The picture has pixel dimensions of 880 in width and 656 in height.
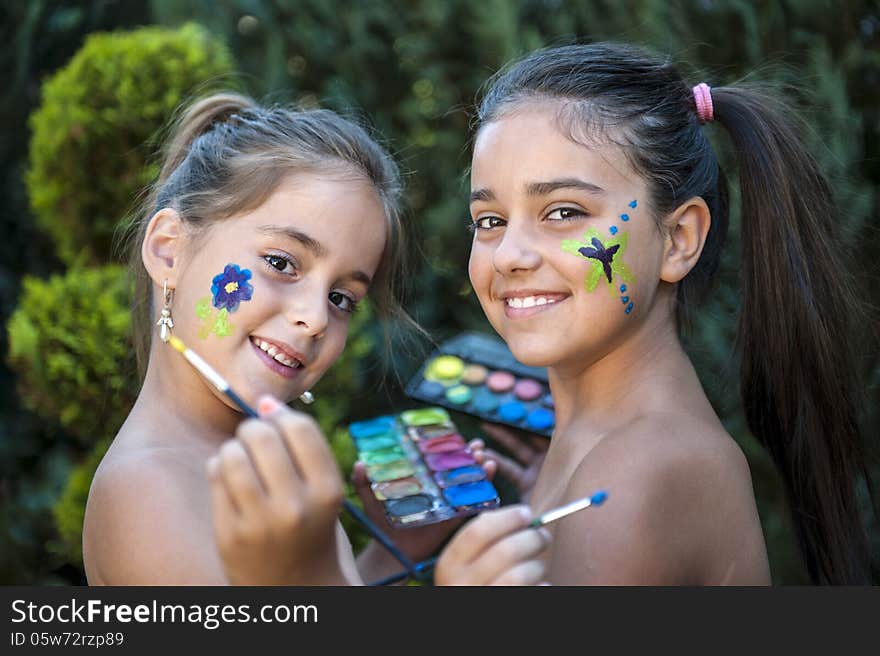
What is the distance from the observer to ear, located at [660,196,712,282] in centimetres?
169

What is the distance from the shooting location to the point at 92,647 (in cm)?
135

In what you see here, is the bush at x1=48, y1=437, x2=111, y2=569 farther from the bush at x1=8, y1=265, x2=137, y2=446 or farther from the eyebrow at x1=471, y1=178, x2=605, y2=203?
the eyebrow at x1=471, y1=178, x2=605, y2=203

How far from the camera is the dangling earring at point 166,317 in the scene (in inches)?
66.6

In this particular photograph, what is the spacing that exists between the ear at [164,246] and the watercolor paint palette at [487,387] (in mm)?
783

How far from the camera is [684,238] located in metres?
1.71

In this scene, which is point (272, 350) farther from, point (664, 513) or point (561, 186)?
point (664, 513)

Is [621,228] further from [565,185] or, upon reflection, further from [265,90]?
[265,90]

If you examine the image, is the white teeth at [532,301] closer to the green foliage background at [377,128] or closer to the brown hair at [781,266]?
the brown hair at [781,266]

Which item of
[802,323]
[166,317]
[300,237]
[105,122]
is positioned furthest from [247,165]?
[105,122]

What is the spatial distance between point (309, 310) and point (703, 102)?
800 millimetres

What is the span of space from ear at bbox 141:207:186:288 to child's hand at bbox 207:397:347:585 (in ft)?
2.22

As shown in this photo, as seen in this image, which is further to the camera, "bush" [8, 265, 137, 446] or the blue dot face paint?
"bush" [8, 265, 137, 446]

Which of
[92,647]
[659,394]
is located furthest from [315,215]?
[92,647]

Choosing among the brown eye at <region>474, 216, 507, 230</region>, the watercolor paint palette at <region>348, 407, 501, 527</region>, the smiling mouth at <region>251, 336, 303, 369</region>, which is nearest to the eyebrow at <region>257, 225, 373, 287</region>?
the smiling mouth at <region>251, 336, 303, 369</region>
